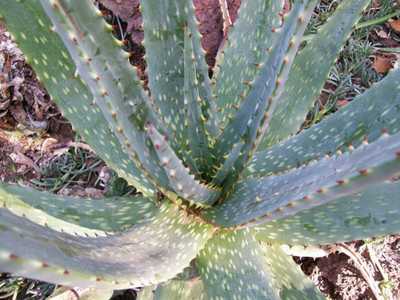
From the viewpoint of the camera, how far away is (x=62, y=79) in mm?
1044

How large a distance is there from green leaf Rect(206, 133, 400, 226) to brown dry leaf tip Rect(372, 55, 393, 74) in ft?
2.90

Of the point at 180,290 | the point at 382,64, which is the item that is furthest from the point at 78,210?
the point at 382,64

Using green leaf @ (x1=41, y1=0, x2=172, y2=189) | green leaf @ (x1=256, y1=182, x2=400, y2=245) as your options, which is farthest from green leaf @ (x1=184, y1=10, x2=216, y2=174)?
green leaf @ (x1=256, y1=182, x2=400, y2=245)

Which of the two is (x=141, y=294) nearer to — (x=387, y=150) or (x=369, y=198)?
(x=369, y=198)

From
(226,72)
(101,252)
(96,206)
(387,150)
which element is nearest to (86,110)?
(96,206)

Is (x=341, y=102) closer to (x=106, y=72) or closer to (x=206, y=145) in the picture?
(x=206, y=145)

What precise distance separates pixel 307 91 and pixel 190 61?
0.38 m

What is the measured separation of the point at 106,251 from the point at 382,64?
4.15 feet

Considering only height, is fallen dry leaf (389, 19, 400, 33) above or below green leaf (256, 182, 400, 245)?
below

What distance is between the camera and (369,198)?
975mm

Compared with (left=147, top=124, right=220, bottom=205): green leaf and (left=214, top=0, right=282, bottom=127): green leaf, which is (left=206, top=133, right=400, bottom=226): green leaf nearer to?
(left=147, top=124, right=220, bottom=205): green leaf

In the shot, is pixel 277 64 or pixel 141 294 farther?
pixel 141 294

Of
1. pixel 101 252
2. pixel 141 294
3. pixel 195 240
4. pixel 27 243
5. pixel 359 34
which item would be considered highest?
pixel 27 243

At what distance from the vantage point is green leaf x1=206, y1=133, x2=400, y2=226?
490mm
